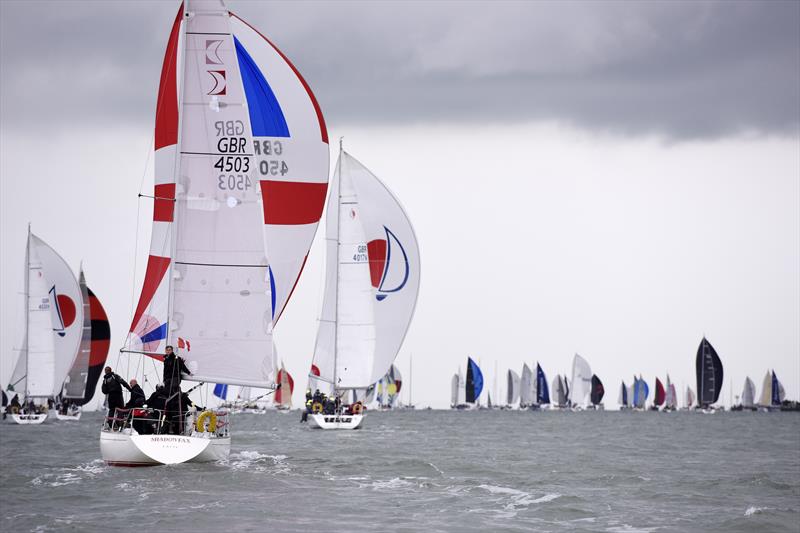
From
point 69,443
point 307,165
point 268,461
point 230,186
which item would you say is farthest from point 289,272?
point 69,443

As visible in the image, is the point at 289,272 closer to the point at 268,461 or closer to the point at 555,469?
the point at 268,461

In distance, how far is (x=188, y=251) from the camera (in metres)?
21.2

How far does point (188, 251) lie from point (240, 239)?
1.01 m

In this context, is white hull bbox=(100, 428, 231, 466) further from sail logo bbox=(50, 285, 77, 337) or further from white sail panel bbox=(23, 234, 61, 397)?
sail logo bbox=(50, 285, 77, 337)

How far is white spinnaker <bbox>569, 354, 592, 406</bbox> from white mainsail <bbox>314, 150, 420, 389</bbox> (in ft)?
258

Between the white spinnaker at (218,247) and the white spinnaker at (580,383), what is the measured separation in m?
102

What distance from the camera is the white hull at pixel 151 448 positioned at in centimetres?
1950

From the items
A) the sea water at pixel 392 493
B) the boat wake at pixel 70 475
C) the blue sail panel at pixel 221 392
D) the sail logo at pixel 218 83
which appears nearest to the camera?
the sea water at pixel 392 493

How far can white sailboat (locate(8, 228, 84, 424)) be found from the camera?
54.1m

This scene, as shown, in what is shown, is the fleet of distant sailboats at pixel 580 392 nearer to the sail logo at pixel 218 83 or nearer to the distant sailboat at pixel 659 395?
the distant sailboat at pixel 659 395

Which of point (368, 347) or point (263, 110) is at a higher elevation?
point (263, 110)

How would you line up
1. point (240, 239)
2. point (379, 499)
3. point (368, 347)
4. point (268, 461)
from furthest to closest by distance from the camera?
point (368, 347) < point (268, 461) < point (240, 239) < point (379, 499)

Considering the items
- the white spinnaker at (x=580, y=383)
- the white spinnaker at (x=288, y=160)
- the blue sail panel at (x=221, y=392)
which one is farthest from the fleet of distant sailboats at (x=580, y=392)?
the white spinnaker at (x=288, y=160)

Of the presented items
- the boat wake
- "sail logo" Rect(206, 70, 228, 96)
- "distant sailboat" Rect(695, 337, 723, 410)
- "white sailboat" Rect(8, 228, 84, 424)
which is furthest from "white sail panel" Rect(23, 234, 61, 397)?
"distant sailboat" Rect(695, 337, 723, 410)
